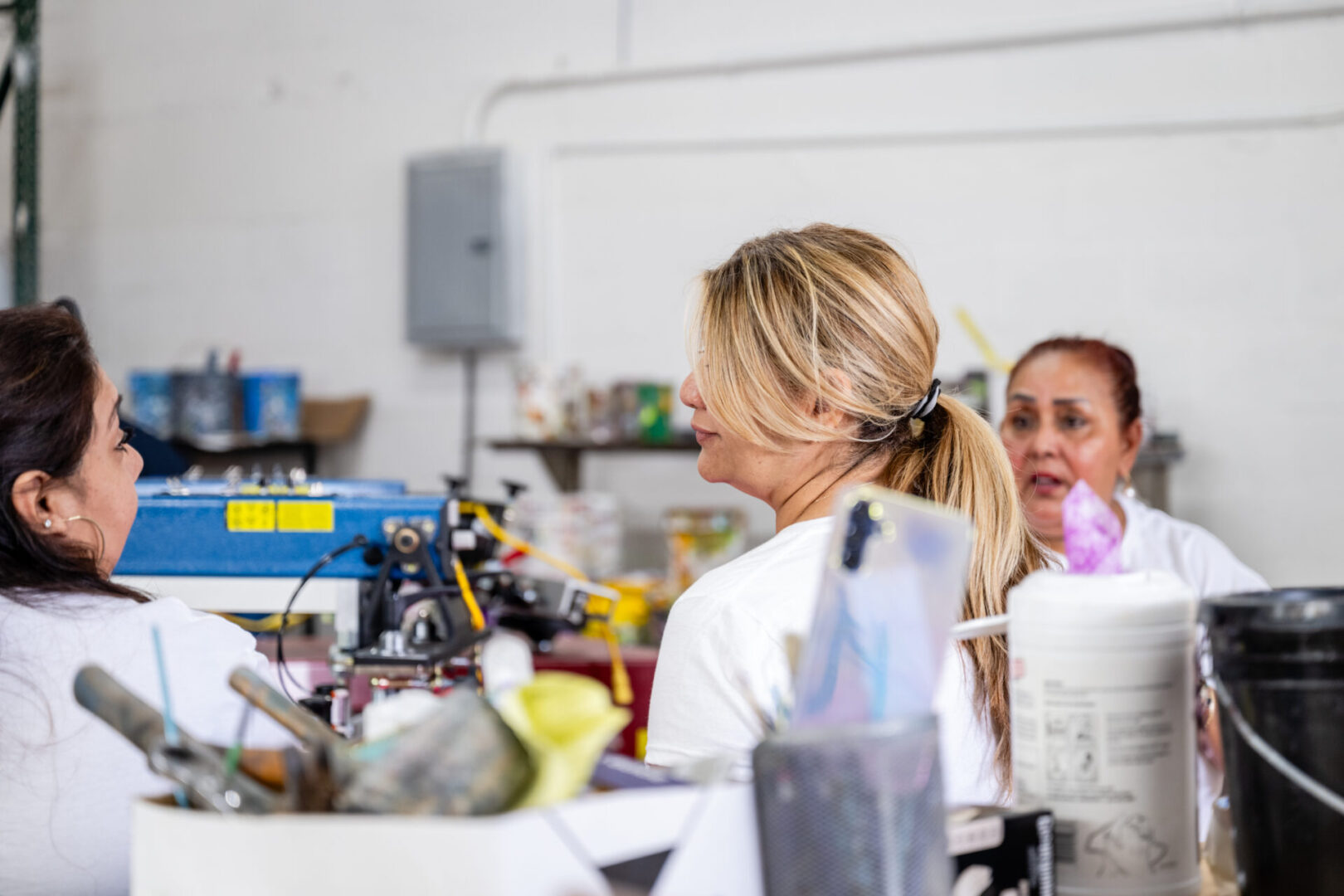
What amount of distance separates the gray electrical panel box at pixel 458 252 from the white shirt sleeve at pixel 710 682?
9.39 ft

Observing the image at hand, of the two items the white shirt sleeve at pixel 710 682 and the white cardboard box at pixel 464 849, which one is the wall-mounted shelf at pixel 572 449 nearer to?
the white shirt sleeve at pixel 710 682

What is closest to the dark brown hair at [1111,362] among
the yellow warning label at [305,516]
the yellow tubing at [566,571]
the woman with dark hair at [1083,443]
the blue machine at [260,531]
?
the woman with dark hair at [1083,443]

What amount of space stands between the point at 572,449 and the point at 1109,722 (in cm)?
309

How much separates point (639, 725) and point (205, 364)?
2523 millimetres

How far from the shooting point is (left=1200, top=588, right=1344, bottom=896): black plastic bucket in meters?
0.71

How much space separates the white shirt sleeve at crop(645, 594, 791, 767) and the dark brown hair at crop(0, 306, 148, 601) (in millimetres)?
557

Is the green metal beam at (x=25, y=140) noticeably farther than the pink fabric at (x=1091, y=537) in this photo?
Yes

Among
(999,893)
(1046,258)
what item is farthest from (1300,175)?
(999,893)

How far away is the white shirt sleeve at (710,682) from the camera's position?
3.92 ft

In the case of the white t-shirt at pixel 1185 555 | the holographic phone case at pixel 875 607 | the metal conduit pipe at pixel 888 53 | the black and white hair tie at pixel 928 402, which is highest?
the metal conduit pipe at pixel 888 53

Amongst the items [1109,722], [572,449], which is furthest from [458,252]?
[1109,722]

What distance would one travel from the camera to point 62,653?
3.73 ft

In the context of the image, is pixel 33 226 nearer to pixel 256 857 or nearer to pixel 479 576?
pixel 479 576

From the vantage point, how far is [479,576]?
6.12ft
